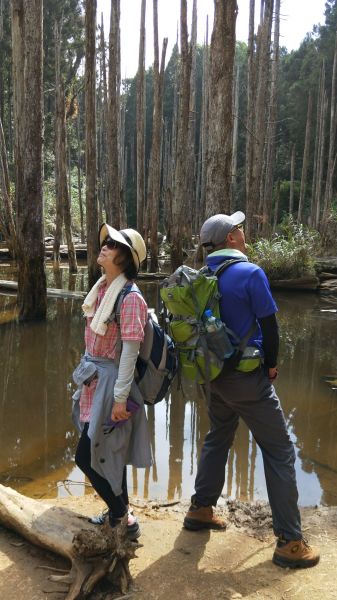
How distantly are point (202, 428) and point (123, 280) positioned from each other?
263 cm

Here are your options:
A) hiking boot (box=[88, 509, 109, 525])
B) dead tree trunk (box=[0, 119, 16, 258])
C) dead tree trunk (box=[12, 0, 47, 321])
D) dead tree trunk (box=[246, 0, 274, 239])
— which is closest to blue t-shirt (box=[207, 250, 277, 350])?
hiking boot (box=[88, 509, 109, 525])

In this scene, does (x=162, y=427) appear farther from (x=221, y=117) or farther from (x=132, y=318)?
Answer: (x=221, y=117)

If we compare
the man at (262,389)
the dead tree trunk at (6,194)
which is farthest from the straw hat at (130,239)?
the dead tree trunk at (6,194)

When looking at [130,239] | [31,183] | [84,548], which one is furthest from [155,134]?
[84,548]

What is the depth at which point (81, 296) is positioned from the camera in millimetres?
10641

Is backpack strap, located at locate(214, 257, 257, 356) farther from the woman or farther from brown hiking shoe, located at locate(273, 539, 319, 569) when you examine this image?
brown hiking shoe, located at locate(273, 539, 319, 569)

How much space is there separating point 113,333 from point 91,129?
33.6 feet

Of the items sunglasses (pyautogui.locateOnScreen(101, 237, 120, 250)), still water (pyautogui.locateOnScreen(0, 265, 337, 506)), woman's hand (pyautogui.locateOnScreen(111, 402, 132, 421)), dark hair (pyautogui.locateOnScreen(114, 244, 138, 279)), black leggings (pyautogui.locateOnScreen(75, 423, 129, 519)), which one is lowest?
still water (pyautogui.locateOnScreen(0, 265, 337, 506))

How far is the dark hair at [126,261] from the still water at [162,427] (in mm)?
729

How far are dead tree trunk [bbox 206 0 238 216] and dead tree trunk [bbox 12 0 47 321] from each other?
363 centimetres

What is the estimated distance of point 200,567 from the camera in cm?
248

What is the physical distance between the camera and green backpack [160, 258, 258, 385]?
2.46 metres

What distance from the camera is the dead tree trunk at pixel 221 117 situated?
622 cm

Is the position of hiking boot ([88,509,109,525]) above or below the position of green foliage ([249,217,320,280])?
below
